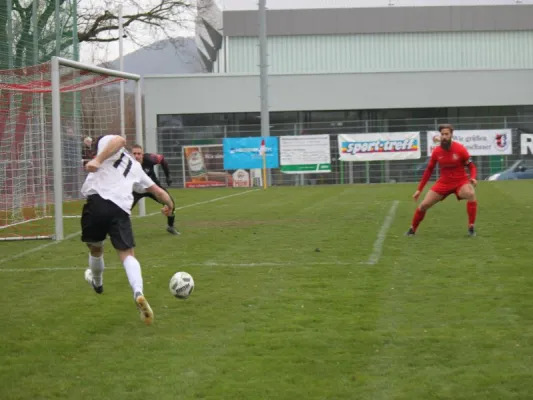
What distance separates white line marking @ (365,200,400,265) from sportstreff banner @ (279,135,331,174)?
16.8 metres

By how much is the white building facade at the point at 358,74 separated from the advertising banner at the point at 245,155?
5.42 ft

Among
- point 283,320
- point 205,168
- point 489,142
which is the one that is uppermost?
point 489,142

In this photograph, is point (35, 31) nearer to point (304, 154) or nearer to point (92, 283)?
point (304, 154)

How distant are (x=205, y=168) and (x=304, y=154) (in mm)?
3941

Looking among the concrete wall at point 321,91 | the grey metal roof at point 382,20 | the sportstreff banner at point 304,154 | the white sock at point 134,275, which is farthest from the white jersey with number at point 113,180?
the grey metal roof at point 382,20

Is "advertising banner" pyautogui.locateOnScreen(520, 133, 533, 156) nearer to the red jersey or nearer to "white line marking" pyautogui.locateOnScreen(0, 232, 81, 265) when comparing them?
the red jersey

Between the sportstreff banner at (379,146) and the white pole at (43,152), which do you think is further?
the sportstreff banner at (379,146)

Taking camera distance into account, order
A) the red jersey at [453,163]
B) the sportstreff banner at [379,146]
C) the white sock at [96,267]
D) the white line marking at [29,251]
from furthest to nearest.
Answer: the sportstreff banner at [379,146] → the red jersey at [453,163] → the white line marking at [29,251] → the white sock at [96,267]

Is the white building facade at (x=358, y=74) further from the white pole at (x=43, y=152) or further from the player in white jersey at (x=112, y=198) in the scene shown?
the player in white jersey at (x=112, y=198)

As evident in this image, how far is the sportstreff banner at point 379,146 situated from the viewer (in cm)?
3959

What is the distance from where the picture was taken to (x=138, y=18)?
135ft

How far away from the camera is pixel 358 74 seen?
4703cm

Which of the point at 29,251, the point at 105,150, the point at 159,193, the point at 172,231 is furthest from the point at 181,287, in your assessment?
the point at 172,231

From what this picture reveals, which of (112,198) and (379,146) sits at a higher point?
(379,146)
